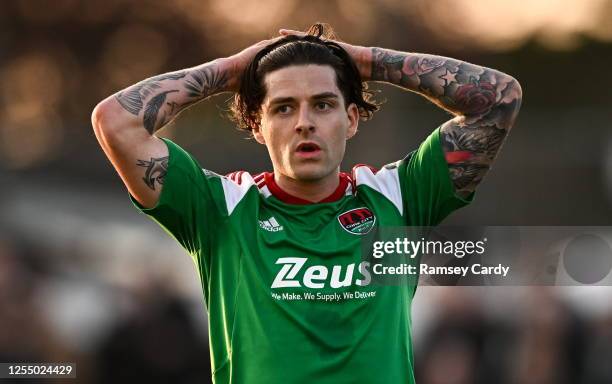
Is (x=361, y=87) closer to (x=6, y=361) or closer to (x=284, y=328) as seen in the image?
(x=284, y=328)

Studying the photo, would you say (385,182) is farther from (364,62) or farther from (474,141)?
(364,62)

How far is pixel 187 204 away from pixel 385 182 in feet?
3.01

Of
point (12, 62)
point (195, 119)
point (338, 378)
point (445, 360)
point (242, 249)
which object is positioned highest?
point (12, 62)

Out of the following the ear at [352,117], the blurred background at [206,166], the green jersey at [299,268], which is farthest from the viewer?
the blurred background at [206,166]

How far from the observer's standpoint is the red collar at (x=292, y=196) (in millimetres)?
5770

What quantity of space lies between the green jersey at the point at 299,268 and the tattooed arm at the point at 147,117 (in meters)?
0.07

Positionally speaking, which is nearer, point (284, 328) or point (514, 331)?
point (284, 328)

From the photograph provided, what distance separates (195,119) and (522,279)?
39.1 ft

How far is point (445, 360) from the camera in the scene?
36.7 feet

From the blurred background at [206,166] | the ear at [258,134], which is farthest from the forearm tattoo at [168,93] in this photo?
the blurred background at [206,166]

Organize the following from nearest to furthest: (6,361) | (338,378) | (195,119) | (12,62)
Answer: (338,378) → (6,361) → (195,119) → (12,62)

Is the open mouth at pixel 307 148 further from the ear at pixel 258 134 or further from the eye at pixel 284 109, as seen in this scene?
the ear at pixel 258 134

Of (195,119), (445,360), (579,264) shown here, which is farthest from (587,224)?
(579,264)

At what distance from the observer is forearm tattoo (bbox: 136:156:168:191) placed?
554 cm
